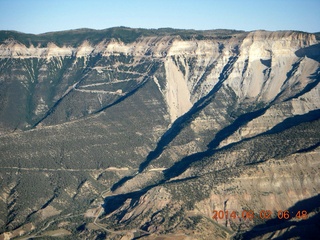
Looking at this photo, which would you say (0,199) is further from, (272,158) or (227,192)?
(272,158)

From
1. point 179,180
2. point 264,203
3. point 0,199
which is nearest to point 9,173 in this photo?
point 0,199
